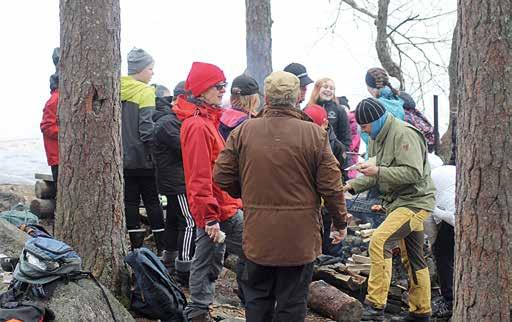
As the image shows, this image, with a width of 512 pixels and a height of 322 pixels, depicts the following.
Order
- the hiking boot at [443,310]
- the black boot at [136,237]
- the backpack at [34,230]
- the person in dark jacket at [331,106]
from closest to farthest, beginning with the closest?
1. the backpack at [34,230]
2. the hiking boot at [443,310]
3. the black boot at [136,237]
4. the person in dark jacket at [331,106]

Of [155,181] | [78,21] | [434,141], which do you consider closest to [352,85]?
[434,141]

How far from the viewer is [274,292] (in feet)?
15.0

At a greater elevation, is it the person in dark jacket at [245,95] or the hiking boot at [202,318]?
the person in dark jacket at [245,95]

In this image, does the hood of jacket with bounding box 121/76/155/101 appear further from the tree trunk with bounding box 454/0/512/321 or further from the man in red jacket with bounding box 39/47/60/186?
the tree trunk with bounding box 454/0/512/321

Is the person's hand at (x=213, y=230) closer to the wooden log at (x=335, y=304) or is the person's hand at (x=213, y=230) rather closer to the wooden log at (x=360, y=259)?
the wooden log at (x=335, y=304)

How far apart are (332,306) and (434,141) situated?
322 cm

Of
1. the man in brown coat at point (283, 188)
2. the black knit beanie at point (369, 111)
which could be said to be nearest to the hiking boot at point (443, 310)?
the black knit beanie at point (369, 111)

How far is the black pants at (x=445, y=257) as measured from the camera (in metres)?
6.47

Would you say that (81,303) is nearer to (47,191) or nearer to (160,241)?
(160,241)

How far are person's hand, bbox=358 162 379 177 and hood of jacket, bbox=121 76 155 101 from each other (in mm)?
2329

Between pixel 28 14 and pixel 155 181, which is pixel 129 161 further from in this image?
pixel 28 14

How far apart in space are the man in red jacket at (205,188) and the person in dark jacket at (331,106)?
259cm

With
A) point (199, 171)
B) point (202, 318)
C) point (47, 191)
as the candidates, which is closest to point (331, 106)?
point (199, 171)

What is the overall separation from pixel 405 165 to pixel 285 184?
164 centimetres
